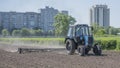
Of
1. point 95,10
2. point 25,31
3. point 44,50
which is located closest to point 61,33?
point 25,31

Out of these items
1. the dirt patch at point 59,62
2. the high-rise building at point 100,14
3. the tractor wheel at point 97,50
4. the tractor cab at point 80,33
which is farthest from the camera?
the high-rise building at point 100,14

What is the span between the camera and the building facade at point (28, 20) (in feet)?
477

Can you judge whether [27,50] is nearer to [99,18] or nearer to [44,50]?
[44,50]

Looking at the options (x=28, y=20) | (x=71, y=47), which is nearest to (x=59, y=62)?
(x=71, y=47)

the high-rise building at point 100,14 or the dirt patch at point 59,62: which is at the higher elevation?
the high-rise building at point 100,14

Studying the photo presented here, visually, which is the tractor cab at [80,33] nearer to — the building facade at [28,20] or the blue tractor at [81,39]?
the blue tractor at [81,39]

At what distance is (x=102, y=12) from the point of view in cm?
14900

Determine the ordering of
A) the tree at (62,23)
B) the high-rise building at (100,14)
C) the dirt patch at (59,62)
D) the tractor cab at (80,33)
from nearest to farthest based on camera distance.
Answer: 1. the dirt patch at (59,62)
2. the tractor cab at (80,33)
3. the tree at (62,23)
4. the high-rise building at (100,14)

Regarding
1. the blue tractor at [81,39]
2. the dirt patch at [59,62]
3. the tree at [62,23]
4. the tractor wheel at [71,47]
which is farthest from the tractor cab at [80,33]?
the tree at [62,23]

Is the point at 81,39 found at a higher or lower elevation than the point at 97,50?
higher

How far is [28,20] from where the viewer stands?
15138 cm

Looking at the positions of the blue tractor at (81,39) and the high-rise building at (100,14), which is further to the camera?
the high-rise building at (100,14)

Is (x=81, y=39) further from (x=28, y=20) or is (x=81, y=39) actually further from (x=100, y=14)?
(x=100, y=14)

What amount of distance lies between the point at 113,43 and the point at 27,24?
116m
